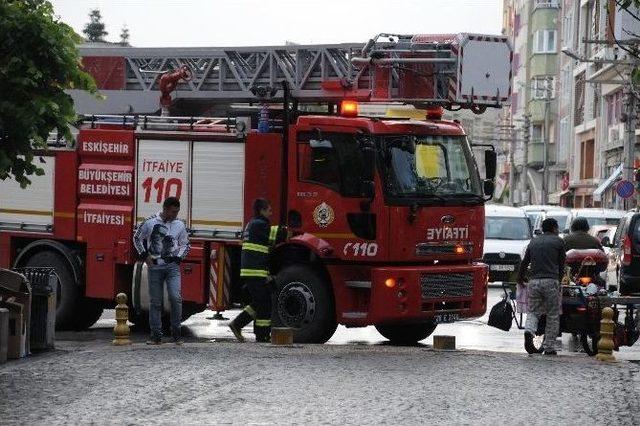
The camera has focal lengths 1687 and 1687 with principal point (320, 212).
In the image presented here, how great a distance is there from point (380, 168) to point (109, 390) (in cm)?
627

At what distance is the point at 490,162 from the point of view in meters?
20.3

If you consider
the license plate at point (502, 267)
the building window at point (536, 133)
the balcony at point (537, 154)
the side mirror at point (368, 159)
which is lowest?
the license plate at point (502, 267)

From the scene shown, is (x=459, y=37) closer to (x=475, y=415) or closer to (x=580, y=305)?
(x=580, y=305)

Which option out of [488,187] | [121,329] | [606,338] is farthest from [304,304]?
[606,338]

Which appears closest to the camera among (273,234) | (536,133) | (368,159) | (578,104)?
(368,159)

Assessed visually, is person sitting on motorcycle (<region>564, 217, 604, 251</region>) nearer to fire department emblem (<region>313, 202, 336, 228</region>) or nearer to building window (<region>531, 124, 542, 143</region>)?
fire department emblem (<region>313, 202, 336, 228</region>)

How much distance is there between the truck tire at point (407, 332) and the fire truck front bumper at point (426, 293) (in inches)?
41.5

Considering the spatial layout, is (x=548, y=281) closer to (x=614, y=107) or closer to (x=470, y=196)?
(x=470, y=196)

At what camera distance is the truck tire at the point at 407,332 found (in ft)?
69.0

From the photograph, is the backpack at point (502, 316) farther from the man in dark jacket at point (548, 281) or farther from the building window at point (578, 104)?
the building window at point (578, 104)

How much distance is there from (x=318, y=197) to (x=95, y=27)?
389ft

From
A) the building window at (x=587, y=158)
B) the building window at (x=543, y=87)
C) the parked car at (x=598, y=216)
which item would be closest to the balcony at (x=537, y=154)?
the building window at (x=543, y=87)

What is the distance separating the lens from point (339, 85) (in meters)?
21.9

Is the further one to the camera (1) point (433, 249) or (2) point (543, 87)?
(2) point (543, 87)
